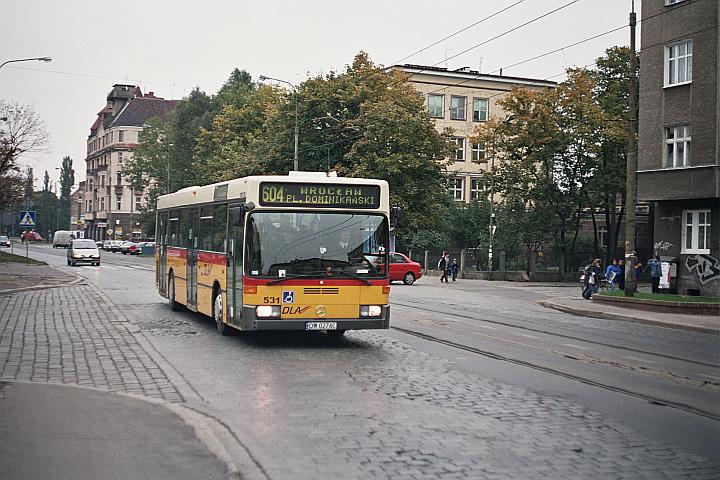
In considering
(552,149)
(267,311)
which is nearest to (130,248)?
(552,149)

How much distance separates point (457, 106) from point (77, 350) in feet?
217

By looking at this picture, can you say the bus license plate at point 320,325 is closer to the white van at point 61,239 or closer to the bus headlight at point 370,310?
the bus headlight at point 370,310

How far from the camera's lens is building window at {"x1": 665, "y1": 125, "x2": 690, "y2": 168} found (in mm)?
32781

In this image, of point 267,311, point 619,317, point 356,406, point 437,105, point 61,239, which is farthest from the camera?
point 61,239

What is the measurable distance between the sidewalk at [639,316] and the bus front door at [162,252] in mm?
12238

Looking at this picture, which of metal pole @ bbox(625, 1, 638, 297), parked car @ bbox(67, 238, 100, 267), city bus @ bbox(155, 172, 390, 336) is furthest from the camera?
parked car @ bbox(67, 238, 100, 267)

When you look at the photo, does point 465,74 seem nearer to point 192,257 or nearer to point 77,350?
point 192,257

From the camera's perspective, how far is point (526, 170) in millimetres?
51625

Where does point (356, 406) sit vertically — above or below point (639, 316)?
above

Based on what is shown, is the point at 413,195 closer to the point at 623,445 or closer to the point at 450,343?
the point at 450,343

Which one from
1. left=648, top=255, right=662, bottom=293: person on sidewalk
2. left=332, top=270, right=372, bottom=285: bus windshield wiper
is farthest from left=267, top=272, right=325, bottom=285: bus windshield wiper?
left=648, top=255, right=662, bottom=293: person on sidewalk

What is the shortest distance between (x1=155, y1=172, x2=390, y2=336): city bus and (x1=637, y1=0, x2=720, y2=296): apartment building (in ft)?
65.7

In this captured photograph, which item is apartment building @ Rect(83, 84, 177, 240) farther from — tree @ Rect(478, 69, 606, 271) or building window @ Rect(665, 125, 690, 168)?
building window @ Rect(665, 125, 690, 168)

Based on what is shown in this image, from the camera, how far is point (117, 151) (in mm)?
132250
